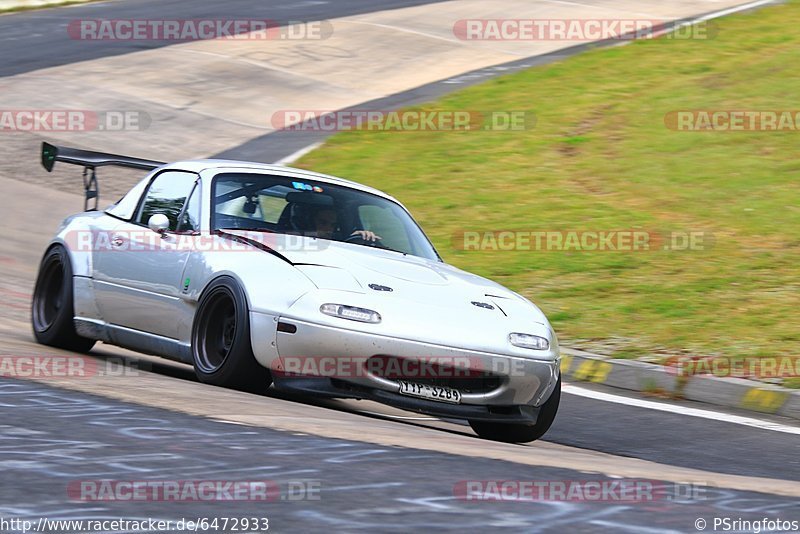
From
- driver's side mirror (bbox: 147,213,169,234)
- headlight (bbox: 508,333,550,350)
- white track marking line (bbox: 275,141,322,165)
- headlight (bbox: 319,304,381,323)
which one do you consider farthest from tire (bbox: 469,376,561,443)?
white track marking line (bbox: 275,141,322,165)

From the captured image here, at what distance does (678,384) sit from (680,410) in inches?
19.4

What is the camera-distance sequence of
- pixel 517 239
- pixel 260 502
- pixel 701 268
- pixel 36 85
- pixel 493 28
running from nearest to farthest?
pixel 260 502
pixel 701 268
pixel 517 239
pixel 36 85
pixel 493 28

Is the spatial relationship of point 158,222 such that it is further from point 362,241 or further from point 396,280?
point 396,280

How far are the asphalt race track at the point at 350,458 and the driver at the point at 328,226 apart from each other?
97 centimetres

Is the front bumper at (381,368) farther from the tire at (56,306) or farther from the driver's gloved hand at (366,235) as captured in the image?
the tire at (56,306)

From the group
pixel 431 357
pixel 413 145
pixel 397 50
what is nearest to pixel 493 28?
pixel 397 50

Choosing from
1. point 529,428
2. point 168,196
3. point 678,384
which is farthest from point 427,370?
point 678,384

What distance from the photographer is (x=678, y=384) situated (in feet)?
28.7

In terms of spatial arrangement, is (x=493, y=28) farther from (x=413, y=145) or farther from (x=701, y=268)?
(x=701, y=268)

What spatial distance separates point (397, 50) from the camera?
76.9 feet

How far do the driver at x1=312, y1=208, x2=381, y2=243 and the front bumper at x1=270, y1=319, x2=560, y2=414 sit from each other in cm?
116

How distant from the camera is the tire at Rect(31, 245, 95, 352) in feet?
28.3

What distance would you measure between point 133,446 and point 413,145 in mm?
12862

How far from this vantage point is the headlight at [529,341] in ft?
22.2
